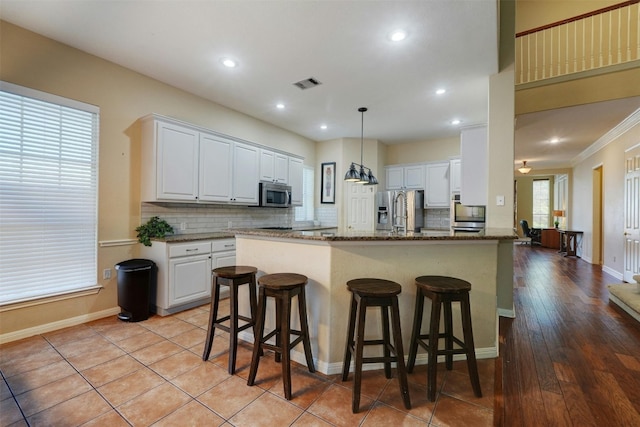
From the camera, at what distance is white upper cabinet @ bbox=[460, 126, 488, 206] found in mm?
3699

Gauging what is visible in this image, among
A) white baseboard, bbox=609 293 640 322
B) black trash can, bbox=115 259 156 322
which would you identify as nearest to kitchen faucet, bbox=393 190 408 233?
white baseboard, bbox=609 293 640 322

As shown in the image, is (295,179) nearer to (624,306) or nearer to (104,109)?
(104,109)

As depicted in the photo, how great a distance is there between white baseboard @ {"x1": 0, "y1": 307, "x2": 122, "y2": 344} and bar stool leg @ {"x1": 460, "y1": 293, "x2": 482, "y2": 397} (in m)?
3.62

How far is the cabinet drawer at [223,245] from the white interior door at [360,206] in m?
2.92

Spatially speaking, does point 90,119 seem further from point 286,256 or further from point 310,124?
point 310,124

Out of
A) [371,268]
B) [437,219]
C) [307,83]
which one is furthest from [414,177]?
[371,268]

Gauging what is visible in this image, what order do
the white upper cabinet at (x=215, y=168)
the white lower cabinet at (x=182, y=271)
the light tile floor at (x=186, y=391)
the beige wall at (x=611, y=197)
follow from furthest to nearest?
the beige wall at (x=611, y=197), the white upper cabinet at (x=215, y=168), the white lower cabinet at (x=182, y=271), the light tile floor at (x=186, y=391)

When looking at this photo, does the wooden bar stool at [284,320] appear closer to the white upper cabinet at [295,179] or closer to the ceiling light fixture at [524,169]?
the white upper cabinet at [295,179]

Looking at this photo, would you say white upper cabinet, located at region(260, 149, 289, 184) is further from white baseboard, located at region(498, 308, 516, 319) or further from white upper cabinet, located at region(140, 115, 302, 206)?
white baseboard, located at region(498, 308, 516, 319)

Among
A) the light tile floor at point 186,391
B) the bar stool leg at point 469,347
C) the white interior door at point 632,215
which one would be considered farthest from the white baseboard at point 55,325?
the white interior door at point 632,215

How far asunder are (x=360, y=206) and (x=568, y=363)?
Answer: 4.25 meters

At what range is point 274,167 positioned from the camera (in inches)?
196

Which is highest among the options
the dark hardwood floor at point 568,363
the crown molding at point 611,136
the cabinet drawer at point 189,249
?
the crown molding at point 611,136

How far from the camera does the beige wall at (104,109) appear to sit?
104 inches
